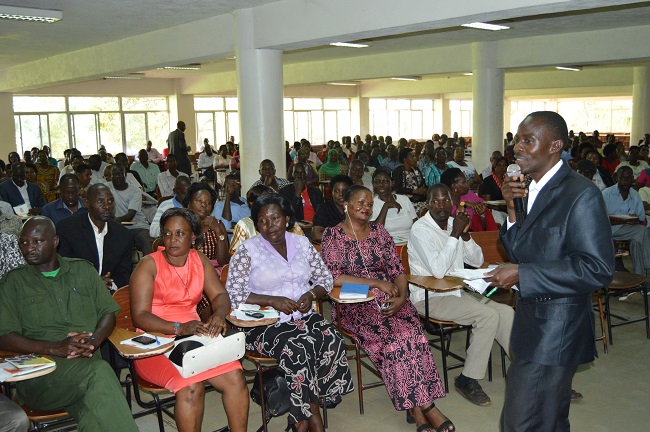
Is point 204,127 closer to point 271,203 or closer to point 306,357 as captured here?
point 271,203

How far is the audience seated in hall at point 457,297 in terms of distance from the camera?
4.32 meters

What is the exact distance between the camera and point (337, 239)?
4301 mm

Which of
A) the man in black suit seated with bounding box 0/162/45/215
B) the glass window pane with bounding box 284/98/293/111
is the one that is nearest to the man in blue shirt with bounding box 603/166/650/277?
the man in black suit seated with bounding box 0/162/45/215

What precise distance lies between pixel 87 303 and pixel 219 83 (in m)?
17.3

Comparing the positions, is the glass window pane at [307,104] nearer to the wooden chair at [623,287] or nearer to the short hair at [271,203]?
the wooden chair at [623,287]

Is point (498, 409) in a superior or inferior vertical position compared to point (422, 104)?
inferior

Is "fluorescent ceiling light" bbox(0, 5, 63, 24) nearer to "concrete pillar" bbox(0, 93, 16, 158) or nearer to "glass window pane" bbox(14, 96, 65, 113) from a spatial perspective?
"concrete pillar" bbox(0, 93, 16, 158)

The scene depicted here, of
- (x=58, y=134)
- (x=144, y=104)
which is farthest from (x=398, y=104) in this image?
(x=58, y=134)

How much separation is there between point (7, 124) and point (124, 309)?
16039 mm

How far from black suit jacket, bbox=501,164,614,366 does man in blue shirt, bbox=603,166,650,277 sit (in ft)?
15.7

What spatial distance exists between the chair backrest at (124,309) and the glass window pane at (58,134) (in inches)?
725

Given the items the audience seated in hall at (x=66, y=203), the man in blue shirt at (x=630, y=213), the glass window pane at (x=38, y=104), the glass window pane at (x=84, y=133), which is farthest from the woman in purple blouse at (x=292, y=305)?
the glass window pane at (x=84, y=133)

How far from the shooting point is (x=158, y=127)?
74.1ft

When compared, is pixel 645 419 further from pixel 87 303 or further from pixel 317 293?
pixel 87 303
